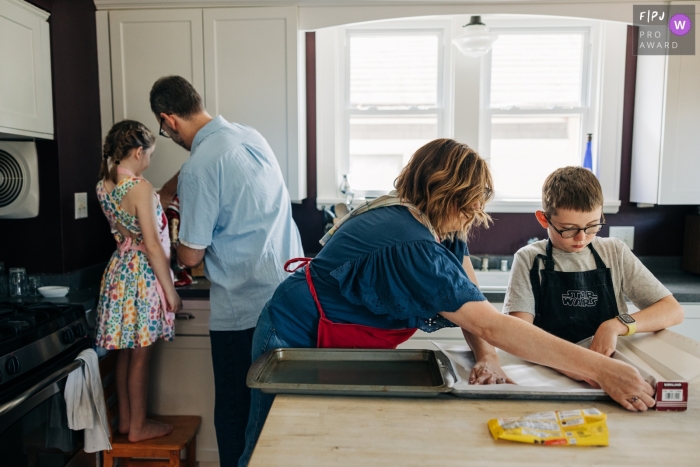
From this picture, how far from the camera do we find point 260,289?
188cm

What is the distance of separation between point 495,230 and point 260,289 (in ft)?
4.97

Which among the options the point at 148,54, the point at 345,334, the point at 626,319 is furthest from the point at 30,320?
the point at 626,319

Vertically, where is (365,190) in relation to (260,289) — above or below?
above

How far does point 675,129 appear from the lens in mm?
2479

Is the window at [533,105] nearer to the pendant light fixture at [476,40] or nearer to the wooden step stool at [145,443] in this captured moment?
the pendant light fixture at [476,40]

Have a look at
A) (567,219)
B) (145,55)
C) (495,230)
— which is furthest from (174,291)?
(495,230)

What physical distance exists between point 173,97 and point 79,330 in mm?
895

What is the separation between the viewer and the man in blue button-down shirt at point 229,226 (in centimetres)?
179

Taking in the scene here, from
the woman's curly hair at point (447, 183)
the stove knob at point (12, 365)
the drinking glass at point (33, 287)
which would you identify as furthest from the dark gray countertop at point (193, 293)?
the woman's curly hair at point (447, 183)

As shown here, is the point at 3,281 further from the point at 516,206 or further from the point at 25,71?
the point at 516,206

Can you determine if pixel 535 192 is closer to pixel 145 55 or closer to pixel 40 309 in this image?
pixel 145 55

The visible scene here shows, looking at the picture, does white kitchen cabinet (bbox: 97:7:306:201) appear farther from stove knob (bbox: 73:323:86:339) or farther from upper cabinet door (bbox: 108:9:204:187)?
stove knob (bbox: 73:323:86:339)

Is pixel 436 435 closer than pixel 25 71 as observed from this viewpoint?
Yes

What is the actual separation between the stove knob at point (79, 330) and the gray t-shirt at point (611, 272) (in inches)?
57.7
